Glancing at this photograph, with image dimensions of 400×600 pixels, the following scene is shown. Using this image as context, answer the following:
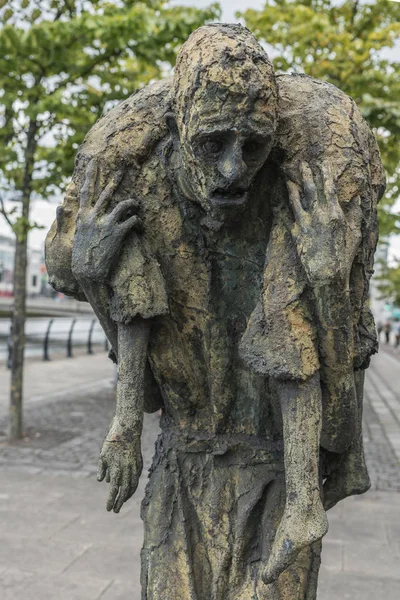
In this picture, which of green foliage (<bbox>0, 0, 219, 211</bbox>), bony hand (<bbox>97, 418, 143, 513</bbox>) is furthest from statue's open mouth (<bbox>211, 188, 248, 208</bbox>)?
green foliage (<bbox>0, 0, 219, 211</bbox>)

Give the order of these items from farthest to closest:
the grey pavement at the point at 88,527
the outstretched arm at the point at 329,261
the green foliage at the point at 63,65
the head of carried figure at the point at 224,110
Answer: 1. the green foliage at the point at 63,65
2. the grey pavement at the point at 88,527
3. the outstretched arm at the point at 329,261
4. the head of carried figure at the point at 224,110

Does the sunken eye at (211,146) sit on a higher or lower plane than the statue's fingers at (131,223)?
higher

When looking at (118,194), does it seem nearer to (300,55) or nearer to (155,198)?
(155,198)

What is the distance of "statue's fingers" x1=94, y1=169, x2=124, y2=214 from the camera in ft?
7.55

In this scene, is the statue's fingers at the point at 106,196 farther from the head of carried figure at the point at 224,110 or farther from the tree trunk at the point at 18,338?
the tree trunk at the point at 18,338

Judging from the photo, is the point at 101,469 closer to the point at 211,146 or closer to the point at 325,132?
the point at 211,146

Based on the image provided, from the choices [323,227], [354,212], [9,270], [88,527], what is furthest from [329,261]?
[9,270]

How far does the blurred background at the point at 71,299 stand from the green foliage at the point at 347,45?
0.03m

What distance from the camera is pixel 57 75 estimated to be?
8.60 metres

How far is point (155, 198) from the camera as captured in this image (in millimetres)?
2379

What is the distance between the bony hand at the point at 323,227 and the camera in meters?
2.07

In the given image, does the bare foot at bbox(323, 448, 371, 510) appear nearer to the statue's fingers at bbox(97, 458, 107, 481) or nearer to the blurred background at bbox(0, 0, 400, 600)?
the statue's fingers at bbox(97, 458, 107, 481)

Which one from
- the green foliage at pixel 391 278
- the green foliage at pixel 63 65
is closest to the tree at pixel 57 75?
the green foliage at pixel 63 65

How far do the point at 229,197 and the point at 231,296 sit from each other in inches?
16.5
